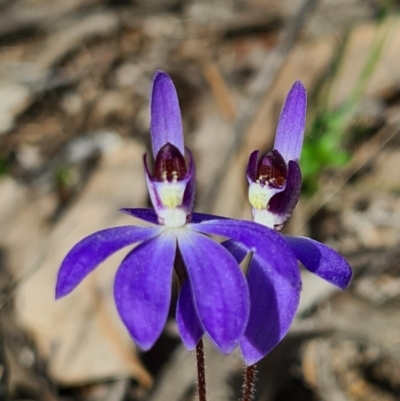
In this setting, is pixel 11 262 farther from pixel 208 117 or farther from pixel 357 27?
pixel 357 27

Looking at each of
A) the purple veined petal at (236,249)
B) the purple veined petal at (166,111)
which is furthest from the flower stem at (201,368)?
the purple veined petal at (166,111)

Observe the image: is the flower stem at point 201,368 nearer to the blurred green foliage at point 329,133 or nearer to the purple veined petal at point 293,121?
the purple veined petal at point 293,121

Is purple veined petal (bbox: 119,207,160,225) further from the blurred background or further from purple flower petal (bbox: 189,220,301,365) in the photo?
the blurred background

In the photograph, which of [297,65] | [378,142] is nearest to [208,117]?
[297,65]

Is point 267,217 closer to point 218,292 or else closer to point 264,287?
point 264,287

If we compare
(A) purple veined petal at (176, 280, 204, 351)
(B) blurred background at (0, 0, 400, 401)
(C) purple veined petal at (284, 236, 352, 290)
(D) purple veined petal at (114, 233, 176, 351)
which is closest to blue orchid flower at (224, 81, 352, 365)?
(C) purple veined petal at (284, 236, 352, 290)
